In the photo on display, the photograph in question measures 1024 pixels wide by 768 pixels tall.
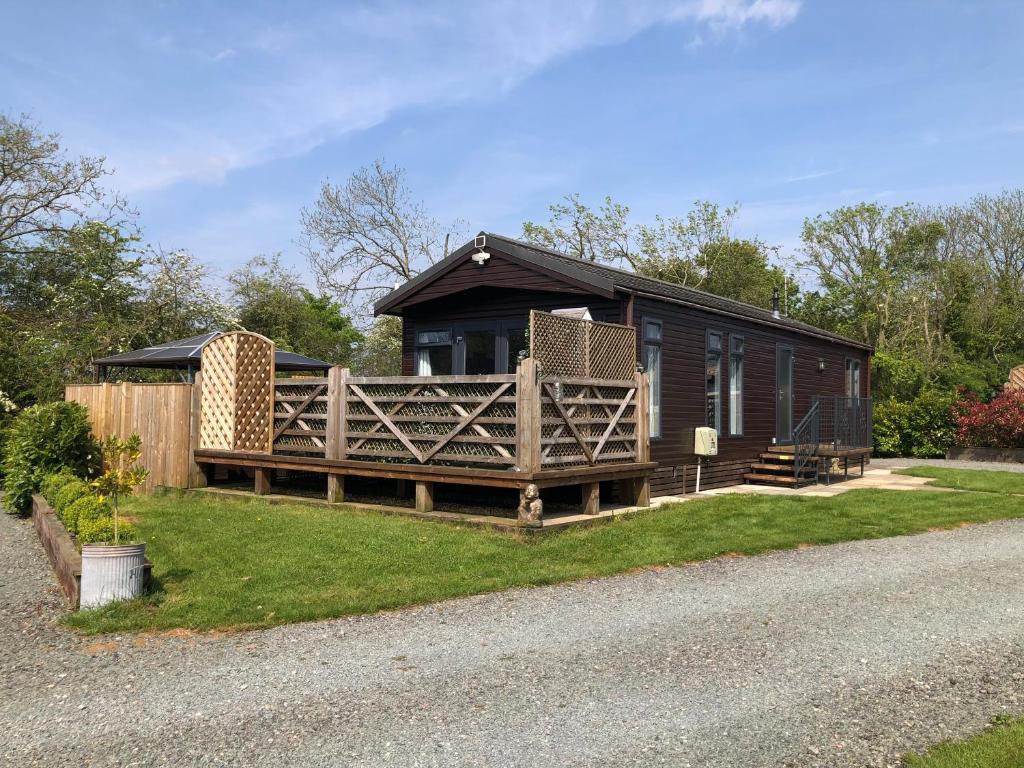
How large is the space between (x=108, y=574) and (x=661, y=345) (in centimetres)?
846

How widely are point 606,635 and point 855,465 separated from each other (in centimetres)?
1491

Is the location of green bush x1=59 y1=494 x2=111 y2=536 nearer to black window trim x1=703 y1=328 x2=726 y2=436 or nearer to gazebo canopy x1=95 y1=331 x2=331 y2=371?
gazebo canopy x1=95 y1=331 x2=331 y2=371

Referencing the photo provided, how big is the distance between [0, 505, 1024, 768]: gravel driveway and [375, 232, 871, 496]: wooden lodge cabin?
5.64 metres

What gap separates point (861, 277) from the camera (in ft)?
102

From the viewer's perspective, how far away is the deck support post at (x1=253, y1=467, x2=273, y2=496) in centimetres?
1155

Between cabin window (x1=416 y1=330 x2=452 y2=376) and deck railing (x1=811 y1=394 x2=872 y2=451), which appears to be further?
deck railing (x1=811 y1=394 x2=872 y2=451)

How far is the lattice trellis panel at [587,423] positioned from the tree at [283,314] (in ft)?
72.1

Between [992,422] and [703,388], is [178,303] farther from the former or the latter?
[992,422]

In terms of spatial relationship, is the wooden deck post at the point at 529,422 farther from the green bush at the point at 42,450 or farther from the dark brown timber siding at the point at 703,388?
the green bush at the point at 42,450

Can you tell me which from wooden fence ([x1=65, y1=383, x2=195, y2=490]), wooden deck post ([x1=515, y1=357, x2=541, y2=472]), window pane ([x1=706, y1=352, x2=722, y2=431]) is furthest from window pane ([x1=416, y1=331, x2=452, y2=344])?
wooden deck post ([x1=515, y1=357, x2=541, y2=472])

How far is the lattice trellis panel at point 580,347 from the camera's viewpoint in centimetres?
923

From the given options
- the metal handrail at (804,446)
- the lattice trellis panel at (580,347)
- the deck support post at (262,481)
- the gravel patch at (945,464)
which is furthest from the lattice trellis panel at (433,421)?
the gravel patch at (945,464)

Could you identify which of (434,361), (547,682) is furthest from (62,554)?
(434,361)

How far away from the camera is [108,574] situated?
5738mm
